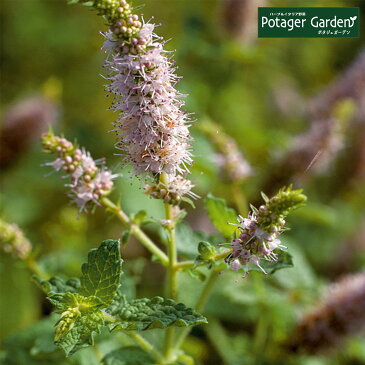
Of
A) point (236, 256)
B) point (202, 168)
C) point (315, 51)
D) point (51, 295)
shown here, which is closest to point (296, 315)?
point (202, 168)

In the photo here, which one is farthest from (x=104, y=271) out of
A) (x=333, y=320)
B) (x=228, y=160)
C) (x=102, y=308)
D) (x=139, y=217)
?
(x=333, y=320)

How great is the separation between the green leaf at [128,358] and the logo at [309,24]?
988 mm

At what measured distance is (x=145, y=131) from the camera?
857 mm

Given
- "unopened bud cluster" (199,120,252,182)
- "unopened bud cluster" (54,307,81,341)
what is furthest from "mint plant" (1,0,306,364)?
"unopened bud cluster" (199,120,252,182)

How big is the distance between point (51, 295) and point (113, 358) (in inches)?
12.3

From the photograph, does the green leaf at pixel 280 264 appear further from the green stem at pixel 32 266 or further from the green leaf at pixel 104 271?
the green stem at pixel 32 266

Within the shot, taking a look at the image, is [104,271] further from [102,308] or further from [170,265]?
[170,265]

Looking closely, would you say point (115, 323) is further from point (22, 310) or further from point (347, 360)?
point (347, 360)

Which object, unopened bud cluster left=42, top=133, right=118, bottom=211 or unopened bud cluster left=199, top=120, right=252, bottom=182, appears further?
unopened bud cluster left=199, top=120, right=252, bottom=182

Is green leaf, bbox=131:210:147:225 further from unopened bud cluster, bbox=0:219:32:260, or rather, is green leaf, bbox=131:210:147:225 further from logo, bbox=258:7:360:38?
logo, bbox=258:7:360:38

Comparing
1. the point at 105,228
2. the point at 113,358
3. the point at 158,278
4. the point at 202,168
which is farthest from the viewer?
the point at 105,228

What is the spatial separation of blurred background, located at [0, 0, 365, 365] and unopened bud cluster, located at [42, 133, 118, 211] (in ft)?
0.30

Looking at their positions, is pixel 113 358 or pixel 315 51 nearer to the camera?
pixel 113 358

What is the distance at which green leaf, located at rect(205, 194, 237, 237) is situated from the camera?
1.05m
